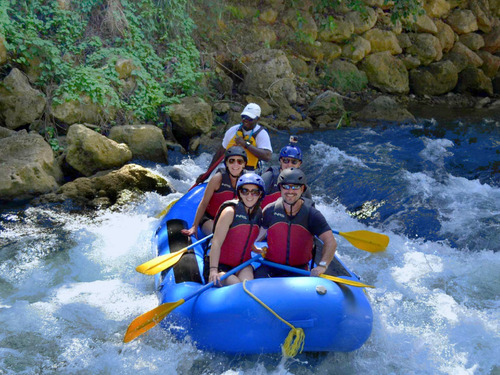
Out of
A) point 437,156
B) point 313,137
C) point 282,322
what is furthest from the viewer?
point 313,137

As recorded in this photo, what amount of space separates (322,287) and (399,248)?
2.34 meters

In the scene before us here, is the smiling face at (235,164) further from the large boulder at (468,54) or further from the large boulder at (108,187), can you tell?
the large boulder at (468,54)

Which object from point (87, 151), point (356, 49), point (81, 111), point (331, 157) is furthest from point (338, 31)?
point (87, 151)

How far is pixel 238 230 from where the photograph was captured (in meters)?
3.48

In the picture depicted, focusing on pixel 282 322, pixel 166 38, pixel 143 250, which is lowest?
pixel 143 250

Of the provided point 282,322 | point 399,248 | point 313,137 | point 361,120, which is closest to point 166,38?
Result: point 313,137

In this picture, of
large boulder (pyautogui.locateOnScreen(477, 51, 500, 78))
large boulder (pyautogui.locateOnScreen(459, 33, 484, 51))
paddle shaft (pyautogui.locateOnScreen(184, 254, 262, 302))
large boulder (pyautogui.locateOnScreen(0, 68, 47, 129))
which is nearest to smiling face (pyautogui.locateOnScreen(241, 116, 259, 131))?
paddle shaft (pyautogui.locateOnScreen(184, 254, 262, 302))

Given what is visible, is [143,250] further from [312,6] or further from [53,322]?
[312,6]

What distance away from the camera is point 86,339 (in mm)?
3529

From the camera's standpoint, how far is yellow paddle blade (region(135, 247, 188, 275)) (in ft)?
12.0

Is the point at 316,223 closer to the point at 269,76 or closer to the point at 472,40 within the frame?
the point at 269,76

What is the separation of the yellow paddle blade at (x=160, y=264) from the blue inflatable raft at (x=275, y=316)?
450mm

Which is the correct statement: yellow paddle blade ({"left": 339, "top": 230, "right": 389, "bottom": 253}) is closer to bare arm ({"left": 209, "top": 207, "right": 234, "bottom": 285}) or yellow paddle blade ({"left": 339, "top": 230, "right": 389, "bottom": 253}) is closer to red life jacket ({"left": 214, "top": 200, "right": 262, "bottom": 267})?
red life jacket ({"left": 214, "top": 200, "right": 262, "bottom": 267})

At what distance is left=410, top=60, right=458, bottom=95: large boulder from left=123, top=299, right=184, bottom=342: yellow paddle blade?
9298 millimetres
